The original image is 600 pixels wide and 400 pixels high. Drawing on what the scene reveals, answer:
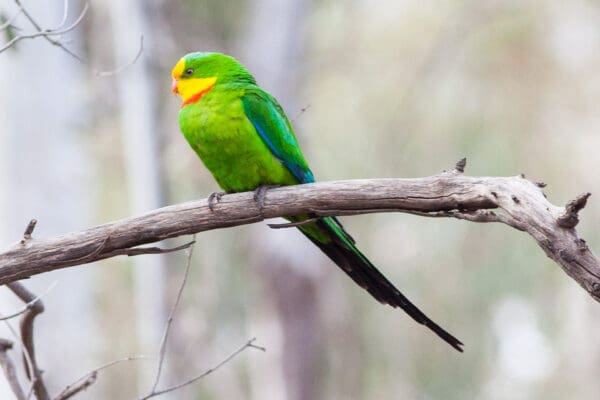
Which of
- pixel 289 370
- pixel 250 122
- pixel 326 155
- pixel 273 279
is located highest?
pixel 326 155

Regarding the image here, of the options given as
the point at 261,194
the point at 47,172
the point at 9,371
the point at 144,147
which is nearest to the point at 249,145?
the point at 261,194

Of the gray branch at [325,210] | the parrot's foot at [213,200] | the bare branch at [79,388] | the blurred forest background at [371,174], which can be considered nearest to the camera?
the gray branch at [325,210]

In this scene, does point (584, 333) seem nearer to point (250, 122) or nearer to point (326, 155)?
point (326, 155)

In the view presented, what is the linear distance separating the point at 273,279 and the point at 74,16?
11.5ft

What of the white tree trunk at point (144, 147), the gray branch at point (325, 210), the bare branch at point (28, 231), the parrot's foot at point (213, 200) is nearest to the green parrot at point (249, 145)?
the parrot's foot at point (213, 200)

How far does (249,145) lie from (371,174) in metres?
8.70

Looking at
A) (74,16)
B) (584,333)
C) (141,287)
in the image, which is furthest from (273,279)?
(584,333)

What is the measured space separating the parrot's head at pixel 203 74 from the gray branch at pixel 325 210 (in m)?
0.87

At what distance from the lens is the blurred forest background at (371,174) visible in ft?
32.1

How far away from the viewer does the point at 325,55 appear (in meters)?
14.1

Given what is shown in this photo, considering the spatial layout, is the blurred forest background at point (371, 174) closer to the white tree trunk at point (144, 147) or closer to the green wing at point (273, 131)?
the white tree trunk at point (144, 147)

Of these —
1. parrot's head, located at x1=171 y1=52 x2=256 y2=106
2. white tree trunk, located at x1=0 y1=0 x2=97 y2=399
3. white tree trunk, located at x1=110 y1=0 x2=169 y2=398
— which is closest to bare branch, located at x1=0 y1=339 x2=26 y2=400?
parrot's head, located at x1=171 y1=52 x2=256 y2=106

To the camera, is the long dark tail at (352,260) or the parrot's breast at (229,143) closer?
the long dark tail at (352,260)

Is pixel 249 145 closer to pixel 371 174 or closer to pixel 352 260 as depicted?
pixel 352 260
